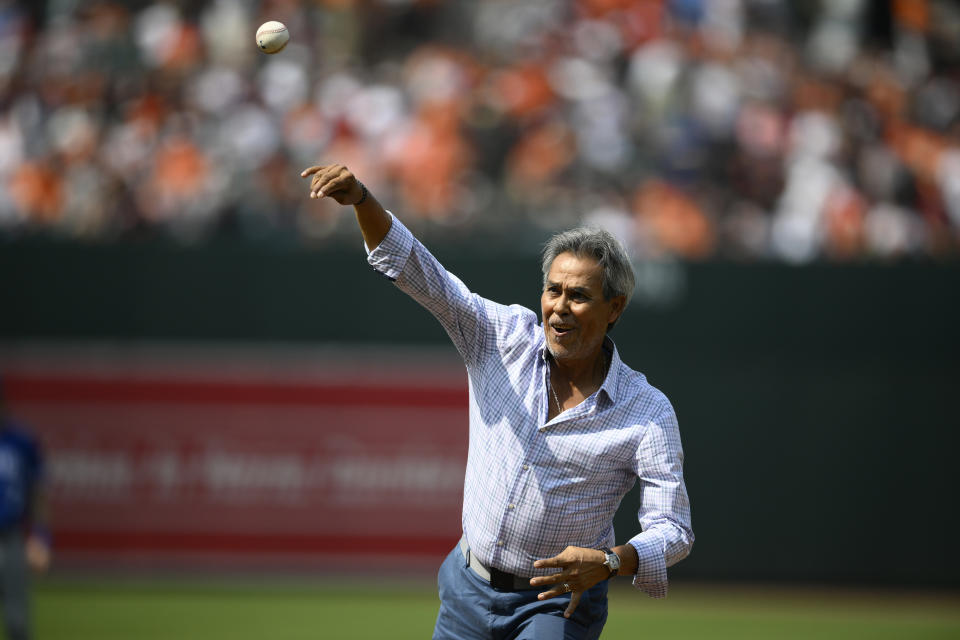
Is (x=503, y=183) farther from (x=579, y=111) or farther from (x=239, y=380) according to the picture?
(x=239, y=380)

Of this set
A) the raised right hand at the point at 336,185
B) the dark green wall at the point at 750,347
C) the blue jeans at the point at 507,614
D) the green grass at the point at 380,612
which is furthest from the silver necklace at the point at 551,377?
the dark green wall at the point at 750,347

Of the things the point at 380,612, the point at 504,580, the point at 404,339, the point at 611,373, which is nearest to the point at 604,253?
the point at 611,373

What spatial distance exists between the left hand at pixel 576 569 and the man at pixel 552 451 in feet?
0.62

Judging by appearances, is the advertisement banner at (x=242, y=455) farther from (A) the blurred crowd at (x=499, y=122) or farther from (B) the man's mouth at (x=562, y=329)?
(B) the man's mouth at (x=562, y=329)

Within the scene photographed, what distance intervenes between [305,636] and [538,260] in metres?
4.71

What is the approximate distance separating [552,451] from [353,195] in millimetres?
1126

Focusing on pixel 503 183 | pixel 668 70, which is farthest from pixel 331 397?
pixel 668 70

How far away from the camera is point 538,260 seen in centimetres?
1295

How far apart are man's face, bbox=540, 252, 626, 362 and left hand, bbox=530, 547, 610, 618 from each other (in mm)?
752

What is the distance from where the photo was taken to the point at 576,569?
12.9 feet

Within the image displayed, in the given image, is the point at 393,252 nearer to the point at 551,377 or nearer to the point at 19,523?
the point at 551,377

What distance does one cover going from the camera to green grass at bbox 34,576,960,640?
10.5m

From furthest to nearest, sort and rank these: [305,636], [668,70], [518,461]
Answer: [668,70]
[305,636]
[518,461]

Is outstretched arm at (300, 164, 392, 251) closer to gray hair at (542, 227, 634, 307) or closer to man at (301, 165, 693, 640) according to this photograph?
man at (301, 165, 693, 640)
